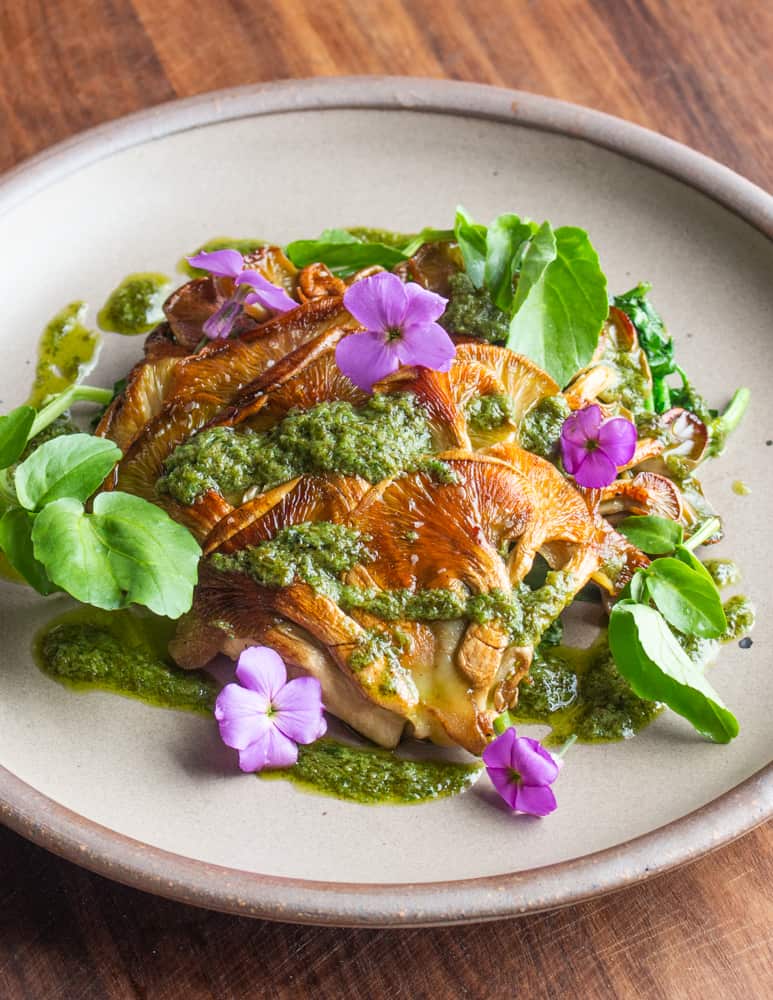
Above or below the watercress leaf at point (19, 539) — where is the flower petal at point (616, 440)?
below

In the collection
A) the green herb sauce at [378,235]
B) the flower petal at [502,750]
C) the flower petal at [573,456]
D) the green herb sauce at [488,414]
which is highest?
the green herb sauce at [378,235]

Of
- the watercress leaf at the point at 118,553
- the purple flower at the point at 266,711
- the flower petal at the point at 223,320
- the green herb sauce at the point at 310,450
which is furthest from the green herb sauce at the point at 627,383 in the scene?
the watercress leaf at the point at 118,553

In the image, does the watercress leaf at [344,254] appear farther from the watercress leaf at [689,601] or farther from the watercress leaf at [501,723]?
the watercress leaf at [501,723]

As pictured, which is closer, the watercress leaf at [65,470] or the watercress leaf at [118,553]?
the watercress leaf at [118,553]

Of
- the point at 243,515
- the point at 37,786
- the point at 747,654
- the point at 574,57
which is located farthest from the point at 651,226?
the point at 37,786

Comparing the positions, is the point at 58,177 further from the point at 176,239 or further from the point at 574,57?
the point at 574,57

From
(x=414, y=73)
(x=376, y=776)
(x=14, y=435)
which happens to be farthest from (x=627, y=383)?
(x=414, y=73)

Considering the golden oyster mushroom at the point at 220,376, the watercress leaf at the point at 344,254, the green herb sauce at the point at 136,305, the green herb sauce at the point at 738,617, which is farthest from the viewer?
the green herb sauce at the point at 136,305
